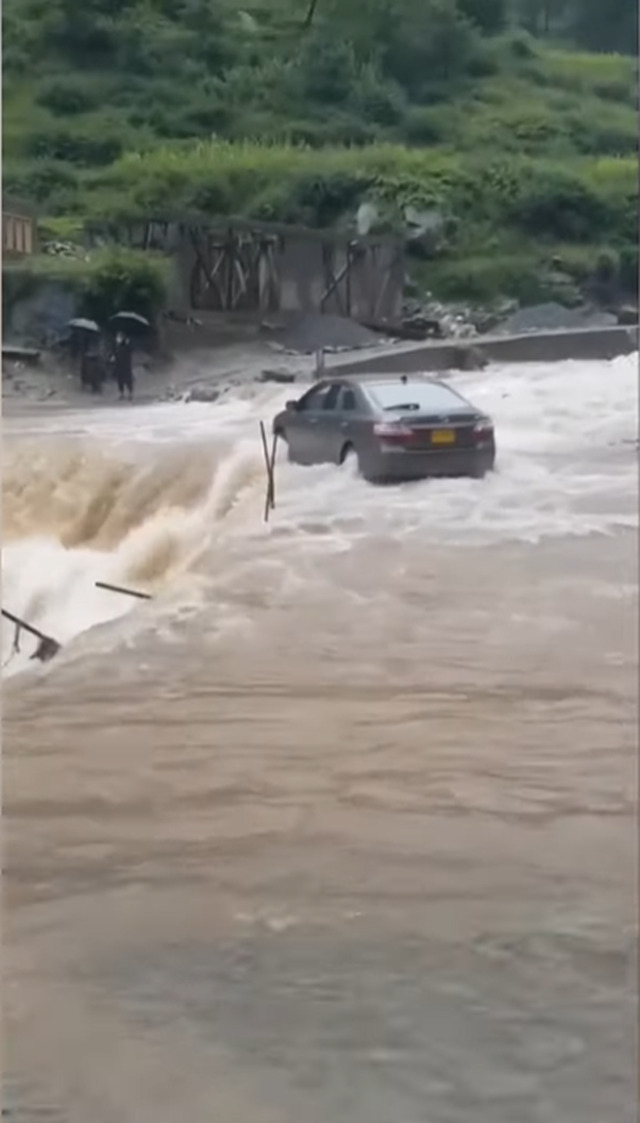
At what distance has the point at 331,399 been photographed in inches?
82.1

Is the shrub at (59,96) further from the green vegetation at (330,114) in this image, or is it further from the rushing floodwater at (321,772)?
the rushing floodwater at (321,772)

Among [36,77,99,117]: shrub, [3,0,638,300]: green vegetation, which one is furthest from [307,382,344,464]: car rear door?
[36,77,99,117]: shrub

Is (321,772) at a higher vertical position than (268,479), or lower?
lower

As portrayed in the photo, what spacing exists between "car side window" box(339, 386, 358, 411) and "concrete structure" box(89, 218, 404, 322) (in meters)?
0.10

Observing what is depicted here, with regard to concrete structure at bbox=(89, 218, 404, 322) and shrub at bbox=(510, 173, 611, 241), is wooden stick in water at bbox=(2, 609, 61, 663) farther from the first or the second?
shrub at bbox=(510, 173, 611, 241)

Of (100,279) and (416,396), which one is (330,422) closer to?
(416,396)

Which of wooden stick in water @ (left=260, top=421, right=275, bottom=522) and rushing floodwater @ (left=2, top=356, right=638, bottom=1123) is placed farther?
wooden stick in water @ (left=260, top=421, right=275, bottom=522)

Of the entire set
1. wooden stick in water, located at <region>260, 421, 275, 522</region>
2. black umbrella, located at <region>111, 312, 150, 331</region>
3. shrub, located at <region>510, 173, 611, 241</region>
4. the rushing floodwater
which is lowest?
the rushing floodwater

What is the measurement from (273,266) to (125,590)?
1.54 feet

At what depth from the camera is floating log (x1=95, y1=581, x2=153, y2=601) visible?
2031mm

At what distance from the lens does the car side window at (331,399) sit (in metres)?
2.08

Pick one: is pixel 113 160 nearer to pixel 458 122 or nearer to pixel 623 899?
pixel 458 122

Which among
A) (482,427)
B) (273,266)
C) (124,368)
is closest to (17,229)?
(124,368)

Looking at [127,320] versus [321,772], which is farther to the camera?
[127,320]
